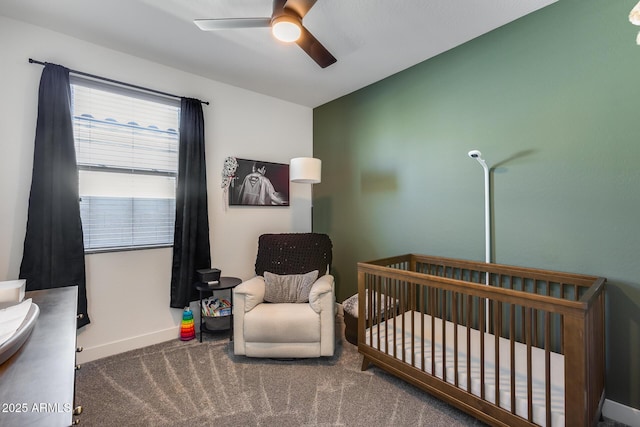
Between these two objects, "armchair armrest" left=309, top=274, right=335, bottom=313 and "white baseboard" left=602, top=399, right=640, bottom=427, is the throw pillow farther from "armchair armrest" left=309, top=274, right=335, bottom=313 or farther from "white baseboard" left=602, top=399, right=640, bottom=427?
"white baseboard" left=602, top=399, right=640, bottom=427

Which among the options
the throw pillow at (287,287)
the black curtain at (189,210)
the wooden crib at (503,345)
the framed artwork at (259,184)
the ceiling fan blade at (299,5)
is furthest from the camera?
the framed artwork at (259,184)

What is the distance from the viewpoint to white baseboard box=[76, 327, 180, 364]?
2.37m

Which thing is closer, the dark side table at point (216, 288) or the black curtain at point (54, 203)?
the black curtain at point (54, 203)

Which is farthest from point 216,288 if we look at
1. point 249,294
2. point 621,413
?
point 621,413

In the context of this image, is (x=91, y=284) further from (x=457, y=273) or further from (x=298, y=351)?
(x=457, y=273)

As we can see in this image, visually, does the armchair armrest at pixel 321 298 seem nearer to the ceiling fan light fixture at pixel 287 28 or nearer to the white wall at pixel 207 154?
the white wall at pixel 207 154

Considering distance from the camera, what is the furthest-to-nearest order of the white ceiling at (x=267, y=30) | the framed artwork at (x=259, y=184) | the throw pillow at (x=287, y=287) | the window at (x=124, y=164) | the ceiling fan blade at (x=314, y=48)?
the framed artwork at (x=259, y=184) < the throw pillow at (x=287, y=287) < the window at (x=124, y=164) < the white ceiling at (x=267, y=30) < the ceiling fan blade at (x=314, y=48)

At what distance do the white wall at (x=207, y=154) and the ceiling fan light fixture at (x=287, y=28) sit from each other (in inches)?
61.8

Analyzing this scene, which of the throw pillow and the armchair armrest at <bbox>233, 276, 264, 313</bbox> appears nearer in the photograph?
the armchair armrest at <bbox>233, 276, 264, 313</bbox>

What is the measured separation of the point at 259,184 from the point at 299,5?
6.65ft

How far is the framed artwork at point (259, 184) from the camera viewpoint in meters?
3.20

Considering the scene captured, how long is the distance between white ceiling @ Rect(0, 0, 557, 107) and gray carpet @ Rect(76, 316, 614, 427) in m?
2.46

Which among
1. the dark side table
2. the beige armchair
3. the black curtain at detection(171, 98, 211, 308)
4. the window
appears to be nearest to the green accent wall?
the beige armchair

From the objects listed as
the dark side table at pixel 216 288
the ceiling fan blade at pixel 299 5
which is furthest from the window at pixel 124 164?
the ceiling fan blade at pixel 299 5
